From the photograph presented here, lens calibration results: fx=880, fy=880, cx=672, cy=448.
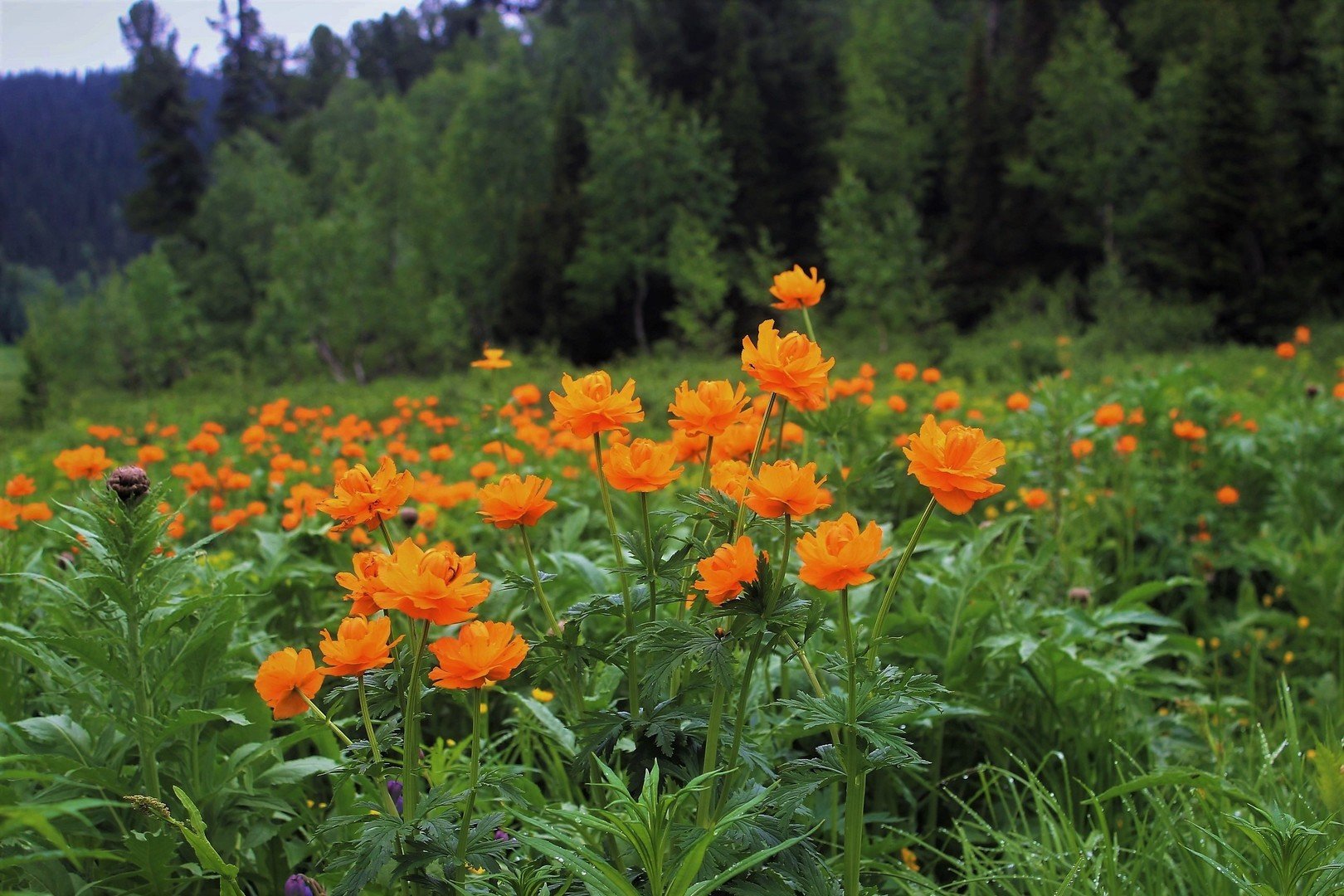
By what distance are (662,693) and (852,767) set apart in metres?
0.27

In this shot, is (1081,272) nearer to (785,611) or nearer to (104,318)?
(785,611)

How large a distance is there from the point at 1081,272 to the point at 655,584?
85.9ft

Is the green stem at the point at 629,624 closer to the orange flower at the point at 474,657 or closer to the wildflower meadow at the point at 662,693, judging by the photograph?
the wildflower meadow at the point at 662,693

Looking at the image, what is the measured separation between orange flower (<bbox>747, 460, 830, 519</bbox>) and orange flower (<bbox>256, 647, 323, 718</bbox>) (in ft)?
1.80

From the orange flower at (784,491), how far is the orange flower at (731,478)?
8cm

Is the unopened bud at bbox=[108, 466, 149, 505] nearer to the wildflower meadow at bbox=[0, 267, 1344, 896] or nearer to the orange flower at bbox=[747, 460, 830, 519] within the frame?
the wildflower meadow at bbox=[0, 267, 1344, 896]

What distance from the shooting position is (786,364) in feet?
3.37

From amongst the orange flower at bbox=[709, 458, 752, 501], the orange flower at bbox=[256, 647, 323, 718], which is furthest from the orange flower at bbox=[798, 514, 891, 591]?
the orange flower at bbox=[256, 647, 323, 718]

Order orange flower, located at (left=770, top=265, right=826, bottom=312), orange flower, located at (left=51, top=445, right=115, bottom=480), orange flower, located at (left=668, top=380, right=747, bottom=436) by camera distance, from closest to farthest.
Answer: orange flower, located at (left=668, top=380, right=747, bottom=436) < orange flower, located at (left=770, top=265, right=826, bottom=312) < orange flower, located at (left=51, top=445, right=115, bottom=480)

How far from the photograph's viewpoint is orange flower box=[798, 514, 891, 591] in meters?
0.88

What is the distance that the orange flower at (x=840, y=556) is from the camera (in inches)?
34.7

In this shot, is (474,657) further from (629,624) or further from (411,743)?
(629,624)

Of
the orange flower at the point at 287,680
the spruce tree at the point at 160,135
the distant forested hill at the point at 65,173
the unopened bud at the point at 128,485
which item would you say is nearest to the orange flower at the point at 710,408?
the orange flower at the point at 287,680

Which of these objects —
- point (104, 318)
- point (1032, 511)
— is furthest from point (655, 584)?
point (104, 318)
